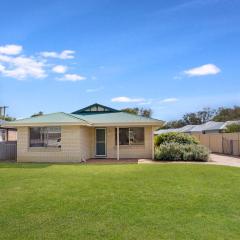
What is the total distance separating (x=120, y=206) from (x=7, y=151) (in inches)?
688

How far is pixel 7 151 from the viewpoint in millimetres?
25438

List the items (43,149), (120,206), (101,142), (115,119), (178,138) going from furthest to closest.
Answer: (178,138) < (101,142) < (115,119) < (43,149) < (120,206)

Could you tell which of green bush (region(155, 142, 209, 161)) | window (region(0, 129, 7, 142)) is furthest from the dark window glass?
window (region(0, 129, 7, 142))

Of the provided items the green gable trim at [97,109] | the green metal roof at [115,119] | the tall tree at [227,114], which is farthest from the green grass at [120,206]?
the tall tree at [227,114]

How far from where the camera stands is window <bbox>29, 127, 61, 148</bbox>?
75.2ft

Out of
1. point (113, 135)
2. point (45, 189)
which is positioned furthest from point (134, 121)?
point (45, 189)

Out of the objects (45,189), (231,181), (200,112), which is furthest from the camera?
(200,112)

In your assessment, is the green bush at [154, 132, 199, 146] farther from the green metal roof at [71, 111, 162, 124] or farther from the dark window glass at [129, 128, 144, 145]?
the green metal roof at [71, 111, 162, 124]

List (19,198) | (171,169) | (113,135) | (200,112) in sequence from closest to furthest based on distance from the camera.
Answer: (19,198)
(171,169)
(113,135)
(200,112)

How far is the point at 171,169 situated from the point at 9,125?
36.1 ft

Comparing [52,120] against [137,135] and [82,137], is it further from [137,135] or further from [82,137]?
[137,135]

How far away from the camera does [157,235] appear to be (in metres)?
7.45

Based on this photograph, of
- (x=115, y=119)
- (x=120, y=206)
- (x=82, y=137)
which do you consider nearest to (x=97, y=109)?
(x=115, y=119)

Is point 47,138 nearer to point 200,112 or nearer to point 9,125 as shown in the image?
point 9,125
